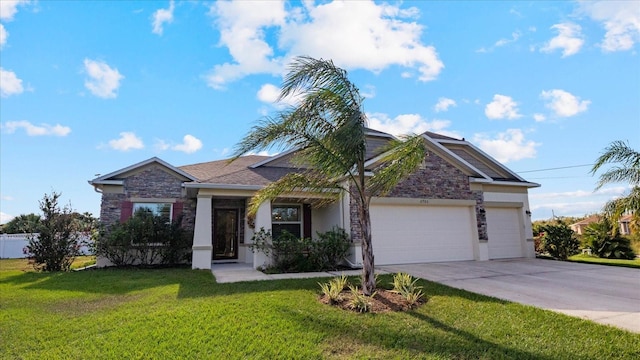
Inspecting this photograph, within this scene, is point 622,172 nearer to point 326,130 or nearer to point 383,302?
point 383,302

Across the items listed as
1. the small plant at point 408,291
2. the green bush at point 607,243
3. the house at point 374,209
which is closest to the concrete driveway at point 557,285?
the house at point 374,209

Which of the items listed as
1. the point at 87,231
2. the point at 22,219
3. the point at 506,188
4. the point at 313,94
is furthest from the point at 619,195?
the point at 22,219

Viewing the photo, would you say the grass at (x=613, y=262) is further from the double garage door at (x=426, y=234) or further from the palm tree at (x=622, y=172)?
the double garage door at (x=426, y=234)

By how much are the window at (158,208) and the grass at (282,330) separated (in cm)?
668

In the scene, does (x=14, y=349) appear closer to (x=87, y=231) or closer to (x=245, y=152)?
(x=245, y=152)

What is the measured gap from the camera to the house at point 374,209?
1232cm

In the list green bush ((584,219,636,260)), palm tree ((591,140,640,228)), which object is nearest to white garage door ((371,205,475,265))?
palm tree ((591,140,640,228))

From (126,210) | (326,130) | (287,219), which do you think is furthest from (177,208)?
(326,130)

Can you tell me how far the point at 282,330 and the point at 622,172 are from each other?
1273cm

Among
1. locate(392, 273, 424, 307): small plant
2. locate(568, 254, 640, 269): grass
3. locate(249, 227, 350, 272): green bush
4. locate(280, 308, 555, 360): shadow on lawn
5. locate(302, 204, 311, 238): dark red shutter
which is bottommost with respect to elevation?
locate(568, 254, 640, 269): grass

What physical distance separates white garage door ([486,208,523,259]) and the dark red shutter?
7809mm

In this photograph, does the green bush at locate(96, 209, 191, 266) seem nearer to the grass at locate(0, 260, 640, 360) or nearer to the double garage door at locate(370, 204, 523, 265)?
the grass at locate(0, 260, 640, 360)

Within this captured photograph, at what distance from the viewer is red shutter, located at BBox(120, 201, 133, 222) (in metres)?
13.6

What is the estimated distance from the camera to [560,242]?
50.9 feet
